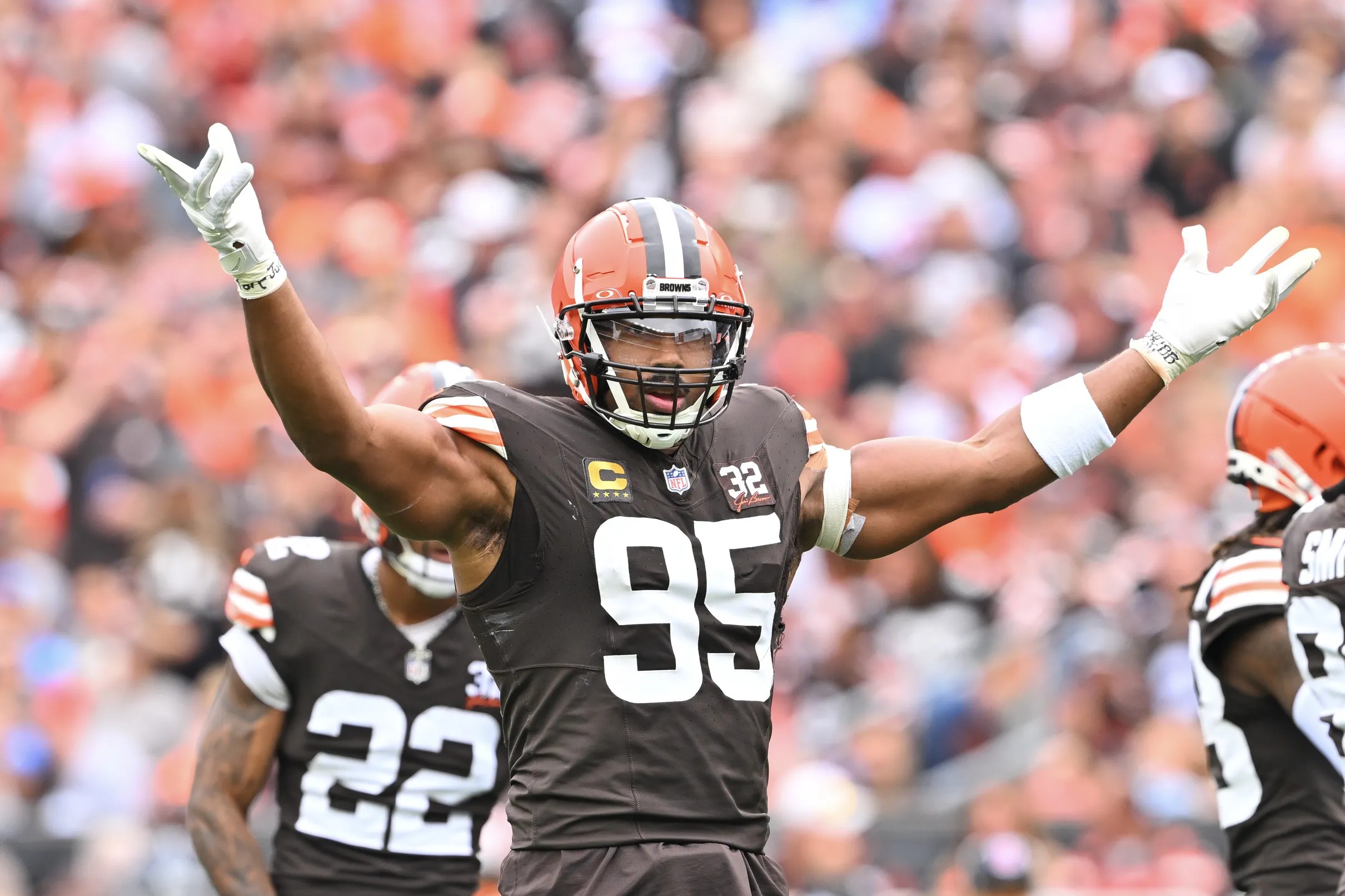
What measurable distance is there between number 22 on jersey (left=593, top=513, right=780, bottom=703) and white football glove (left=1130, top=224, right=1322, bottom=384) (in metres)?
0.99

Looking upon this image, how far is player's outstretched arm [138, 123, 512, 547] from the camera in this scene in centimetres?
329

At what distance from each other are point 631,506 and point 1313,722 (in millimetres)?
1770

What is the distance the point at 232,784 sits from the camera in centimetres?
505

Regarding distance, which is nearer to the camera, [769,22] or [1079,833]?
[1079,833]

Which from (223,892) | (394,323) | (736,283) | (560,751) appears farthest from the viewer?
(394,323)

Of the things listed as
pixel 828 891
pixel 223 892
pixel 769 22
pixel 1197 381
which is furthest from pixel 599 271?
pixel 769 22

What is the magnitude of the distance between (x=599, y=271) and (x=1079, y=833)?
4.58m

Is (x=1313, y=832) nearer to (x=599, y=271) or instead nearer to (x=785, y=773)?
(x=599, y=271)

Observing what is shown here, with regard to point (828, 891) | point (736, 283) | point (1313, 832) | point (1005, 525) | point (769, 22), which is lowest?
point (1313, 832)

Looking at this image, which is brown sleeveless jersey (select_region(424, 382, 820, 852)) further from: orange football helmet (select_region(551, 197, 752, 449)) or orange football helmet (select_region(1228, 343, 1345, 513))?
orange football helmet (select_region(1228, 343, 1345, 513))

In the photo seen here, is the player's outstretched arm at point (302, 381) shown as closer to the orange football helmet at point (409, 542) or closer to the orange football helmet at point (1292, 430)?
the orange football helmet at point (409, 542)

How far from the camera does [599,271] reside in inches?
151

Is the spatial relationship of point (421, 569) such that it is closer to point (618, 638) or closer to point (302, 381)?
point (618, 638)

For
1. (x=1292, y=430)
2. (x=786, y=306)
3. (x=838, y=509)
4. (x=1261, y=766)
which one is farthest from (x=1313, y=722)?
(x=786, y=306)
